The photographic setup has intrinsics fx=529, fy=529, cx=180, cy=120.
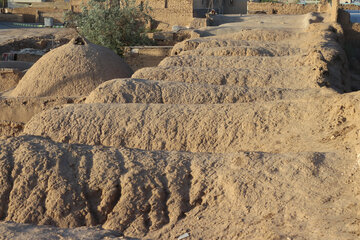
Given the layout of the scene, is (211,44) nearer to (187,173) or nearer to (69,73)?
(69,73)

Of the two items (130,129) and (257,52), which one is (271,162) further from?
(257,52)

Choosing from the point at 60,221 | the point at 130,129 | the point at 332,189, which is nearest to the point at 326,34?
the point at 130,129

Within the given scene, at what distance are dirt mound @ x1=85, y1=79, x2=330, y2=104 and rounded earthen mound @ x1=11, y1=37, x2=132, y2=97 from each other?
246 centimetres

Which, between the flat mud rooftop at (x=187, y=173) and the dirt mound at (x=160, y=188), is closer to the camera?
the flat mud rooftop at (x=187, y=173)

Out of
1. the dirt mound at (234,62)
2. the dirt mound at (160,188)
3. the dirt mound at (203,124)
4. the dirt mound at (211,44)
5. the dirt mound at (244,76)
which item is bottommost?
the dirt mound at (160,188)

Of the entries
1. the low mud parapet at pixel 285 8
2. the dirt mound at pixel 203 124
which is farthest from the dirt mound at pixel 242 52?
the low mud parapet at pixel 285 8

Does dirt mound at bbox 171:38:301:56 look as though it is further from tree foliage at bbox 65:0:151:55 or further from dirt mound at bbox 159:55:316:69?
tree foliage at bbox 65:0:151:55

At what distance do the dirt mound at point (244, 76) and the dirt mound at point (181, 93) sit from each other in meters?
0.54

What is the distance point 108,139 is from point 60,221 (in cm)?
127

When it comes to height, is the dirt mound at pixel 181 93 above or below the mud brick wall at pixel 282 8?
below

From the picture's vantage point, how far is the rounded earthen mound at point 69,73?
26.6 ft

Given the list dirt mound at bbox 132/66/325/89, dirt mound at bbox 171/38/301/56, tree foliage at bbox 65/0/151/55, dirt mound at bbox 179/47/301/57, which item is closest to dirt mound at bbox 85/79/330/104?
dirt mound at bbox 132/66/325/89

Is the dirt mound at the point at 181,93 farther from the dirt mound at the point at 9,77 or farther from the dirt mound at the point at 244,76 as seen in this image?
the dirt mound at the point at 9,77

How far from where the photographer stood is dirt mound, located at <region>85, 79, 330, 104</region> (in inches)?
221
